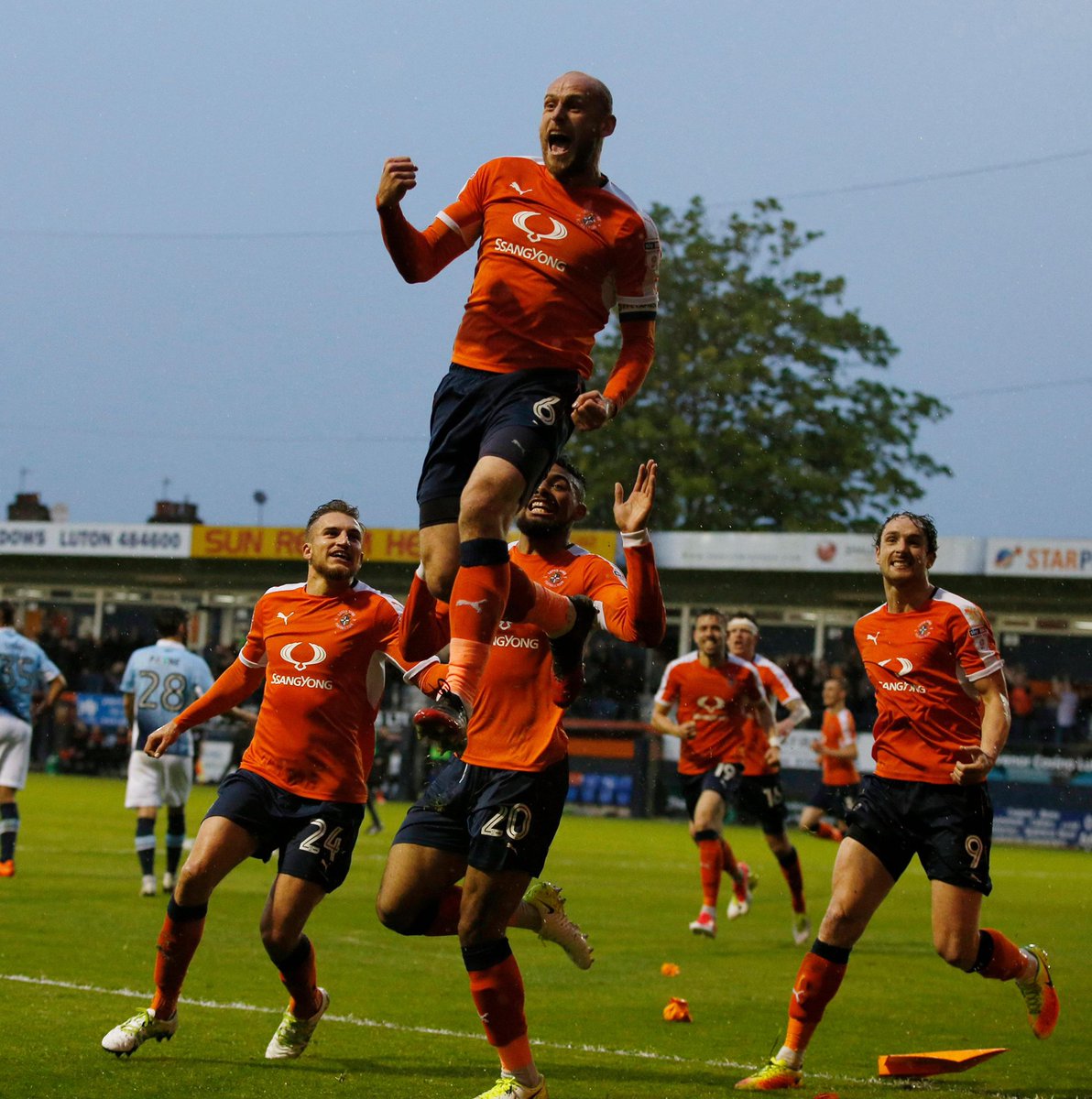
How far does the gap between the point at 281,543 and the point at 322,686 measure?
1260 inches

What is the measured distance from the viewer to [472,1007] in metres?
9.93

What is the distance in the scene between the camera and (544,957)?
12.6 metres

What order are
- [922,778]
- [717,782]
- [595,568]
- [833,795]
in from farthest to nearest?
1. [833,795]
2. [717,782]
3. [922,778]
4. [595,568]

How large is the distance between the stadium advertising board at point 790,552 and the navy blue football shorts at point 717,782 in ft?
63.0

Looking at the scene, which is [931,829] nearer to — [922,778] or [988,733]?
[922,778]

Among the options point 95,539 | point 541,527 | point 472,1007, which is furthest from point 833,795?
point 95,539

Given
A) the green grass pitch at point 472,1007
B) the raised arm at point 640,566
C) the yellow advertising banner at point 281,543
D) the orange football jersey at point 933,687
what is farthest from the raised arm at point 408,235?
the yellow advertising banner at point 281,543

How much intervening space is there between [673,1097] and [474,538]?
2662 mm

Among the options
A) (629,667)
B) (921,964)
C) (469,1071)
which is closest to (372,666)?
(469,1071)

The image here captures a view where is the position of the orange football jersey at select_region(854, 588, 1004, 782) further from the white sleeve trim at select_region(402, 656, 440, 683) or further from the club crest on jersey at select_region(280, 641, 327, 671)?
the club crest on jersey at select_region(280, 641, 327, 671)

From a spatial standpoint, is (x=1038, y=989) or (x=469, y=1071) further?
(x=1038, y=989)

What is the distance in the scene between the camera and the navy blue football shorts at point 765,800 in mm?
14789

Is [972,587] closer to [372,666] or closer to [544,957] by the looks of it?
[544,957]

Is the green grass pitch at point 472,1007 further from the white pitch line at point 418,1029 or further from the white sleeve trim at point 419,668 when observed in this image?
the white sleeve trim at point 419,668
